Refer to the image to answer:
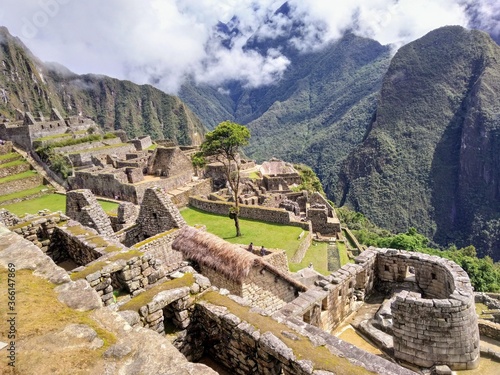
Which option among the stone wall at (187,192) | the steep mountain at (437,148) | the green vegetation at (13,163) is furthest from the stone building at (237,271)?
the steep mountain at (437,148)

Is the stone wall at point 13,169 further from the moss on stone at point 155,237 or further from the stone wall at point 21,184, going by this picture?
the moss on stone at point 155,237

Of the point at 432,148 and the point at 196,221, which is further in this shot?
the point at 432,148

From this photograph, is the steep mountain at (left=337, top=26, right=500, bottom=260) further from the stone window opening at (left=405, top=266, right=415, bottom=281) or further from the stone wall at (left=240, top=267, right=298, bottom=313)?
the stone wall at (left=240, top=267, right=298, bottom=313)

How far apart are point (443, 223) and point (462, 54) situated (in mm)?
93906

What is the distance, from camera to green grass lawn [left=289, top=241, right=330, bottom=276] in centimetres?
1949

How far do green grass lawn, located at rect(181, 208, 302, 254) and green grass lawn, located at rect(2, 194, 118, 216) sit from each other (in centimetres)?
659

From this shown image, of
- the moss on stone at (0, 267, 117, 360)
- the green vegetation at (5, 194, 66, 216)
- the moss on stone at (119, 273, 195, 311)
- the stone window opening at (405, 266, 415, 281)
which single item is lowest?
the stone window opening at (405, 266, 415, 281)

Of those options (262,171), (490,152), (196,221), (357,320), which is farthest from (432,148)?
(357,320)

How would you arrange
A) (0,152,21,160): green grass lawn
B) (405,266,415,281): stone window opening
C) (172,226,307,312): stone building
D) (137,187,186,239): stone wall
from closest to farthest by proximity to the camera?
(172,226,307,312): stone building
(405,266,415,281): stone window opening
(137,187,186,239): stone wall
(0,152,21,160): green grass lawn

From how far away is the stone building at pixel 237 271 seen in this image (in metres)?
7.41

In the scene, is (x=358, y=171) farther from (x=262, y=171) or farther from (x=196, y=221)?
(x=196, y=221)

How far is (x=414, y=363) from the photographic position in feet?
21.0

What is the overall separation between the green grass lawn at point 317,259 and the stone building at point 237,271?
33.8 feet

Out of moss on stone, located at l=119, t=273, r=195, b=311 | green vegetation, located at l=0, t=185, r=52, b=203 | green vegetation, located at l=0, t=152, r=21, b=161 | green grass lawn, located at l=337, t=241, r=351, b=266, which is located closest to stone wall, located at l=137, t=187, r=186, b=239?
moss on stone, located at l=119, t=273, r=195, b=311
